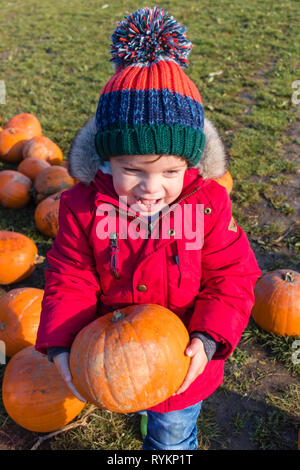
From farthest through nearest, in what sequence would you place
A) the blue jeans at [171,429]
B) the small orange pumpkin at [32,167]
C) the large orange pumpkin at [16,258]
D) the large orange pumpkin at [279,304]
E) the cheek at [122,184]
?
1. the small orange pumpkin at [32,167]
2. the large orange pumpkin at [16,258]
3. the large orange pumpkin at [279,304]
4. the blue jeans at [171,429]
5. the cheek at [122,184]

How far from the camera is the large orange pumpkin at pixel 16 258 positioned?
4.07m

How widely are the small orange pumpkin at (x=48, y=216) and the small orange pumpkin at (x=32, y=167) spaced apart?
0.78 meters

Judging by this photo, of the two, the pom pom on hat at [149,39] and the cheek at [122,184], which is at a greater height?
the pom pom on hat at [149,39]

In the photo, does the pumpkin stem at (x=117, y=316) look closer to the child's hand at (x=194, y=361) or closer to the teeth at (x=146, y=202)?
the child's hand at (x=194, y=361)

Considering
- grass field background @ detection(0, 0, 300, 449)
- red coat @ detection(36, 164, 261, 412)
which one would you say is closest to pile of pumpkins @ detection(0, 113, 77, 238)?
grass field background @ detection(0, 0, 300, 449)

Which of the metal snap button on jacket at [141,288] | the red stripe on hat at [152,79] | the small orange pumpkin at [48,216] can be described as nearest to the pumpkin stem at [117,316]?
the metal snap button on jacket at [141,288]

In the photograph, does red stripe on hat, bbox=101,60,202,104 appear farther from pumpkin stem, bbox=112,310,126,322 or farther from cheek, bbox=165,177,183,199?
pumpkin stem, bbox=112,310,126,322

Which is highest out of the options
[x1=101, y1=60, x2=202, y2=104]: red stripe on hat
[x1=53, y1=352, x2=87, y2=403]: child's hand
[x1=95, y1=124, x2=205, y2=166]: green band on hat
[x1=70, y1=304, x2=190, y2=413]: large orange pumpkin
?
[x1=101, y1=60, x2=202, y2=104]: red stripe on hat

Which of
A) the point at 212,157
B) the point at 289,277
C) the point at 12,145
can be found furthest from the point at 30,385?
the point at 12,145

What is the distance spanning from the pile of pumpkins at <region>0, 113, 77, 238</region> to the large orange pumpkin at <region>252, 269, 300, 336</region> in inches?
92.1

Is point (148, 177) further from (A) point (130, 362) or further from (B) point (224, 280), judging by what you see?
(A) point (130, 362)

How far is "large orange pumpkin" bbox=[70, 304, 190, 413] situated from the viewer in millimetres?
1784

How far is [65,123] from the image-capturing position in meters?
7.19

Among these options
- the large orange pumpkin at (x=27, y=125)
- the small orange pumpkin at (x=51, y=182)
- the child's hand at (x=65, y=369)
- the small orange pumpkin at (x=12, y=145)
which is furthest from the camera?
the large orange pumpkin at (x=27, y=125)
